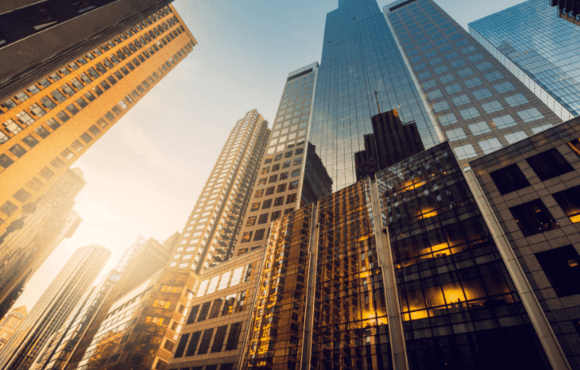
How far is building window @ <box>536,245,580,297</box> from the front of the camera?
2127 cm

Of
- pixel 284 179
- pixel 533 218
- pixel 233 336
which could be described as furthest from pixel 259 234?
pixel 533 218

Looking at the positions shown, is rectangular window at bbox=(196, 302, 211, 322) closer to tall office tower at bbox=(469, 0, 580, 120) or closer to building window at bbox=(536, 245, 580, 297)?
building window at bbox=(536, 245, 580, 297)

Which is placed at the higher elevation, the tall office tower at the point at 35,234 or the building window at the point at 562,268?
the tall office tower at the point at 35,234

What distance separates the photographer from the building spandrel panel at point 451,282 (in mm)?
22531

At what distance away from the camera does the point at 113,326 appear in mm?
95375

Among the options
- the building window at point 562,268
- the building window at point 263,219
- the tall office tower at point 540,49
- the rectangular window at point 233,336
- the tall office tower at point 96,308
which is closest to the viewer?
the building window at point 562,268

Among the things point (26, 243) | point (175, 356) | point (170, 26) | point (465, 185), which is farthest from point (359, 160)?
point (26, 243)

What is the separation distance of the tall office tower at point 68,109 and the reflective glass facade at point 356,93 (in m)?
62.2

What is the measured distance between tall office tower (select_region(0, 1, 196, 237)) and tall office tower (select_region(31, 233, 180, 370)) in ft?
172

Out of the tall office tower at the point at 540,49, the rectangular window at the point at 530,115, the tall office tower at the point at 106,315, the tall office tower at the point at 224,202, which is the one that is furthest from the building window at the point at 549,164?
the tall office tower at the point at 224,202

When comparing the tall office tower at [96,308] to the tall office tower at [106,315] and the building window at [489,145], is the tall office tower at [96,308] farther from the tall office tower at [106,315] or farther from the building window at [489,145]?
the building window at [489,145]

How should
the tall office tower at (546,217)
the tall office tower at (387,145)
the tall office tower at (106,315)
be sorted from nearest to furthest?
the tall office tower at (546,217)
the tall office tower at (387,145)
the tall office tower at (106,315)

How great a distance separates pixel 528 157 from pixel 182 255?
109854mm

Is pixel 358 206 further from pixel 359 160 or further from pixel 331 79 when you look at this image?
pixel 331 79
